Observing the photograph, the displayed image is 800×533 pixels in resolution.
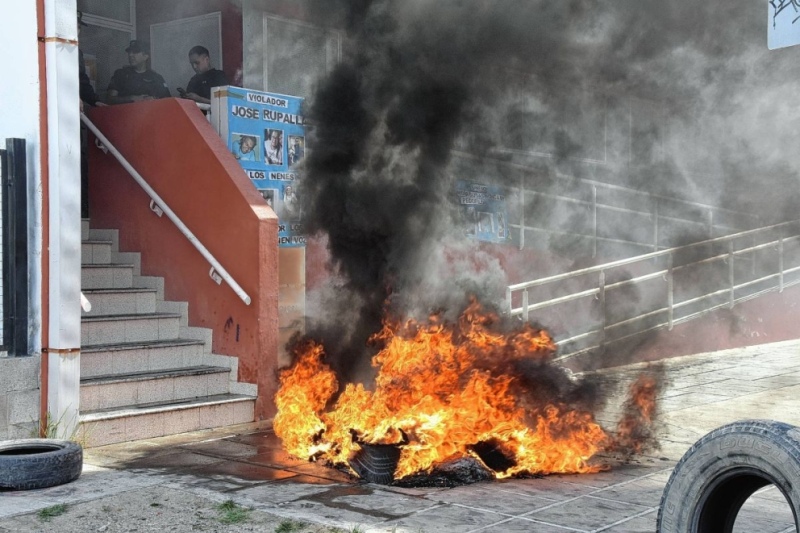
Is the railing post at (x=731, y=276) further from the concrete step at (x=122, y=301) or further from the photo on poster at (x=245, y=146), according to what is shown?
the concrete step at (x=122, y=301)

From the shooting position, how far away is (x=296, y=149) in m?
9.27

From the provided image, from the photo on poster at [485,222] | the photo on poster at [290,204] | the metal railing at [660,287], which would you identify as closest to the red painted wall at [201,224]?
the photo on poster at [290,204]

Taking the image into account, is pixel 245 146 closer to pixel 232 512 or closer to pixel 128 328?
pixel 128 328

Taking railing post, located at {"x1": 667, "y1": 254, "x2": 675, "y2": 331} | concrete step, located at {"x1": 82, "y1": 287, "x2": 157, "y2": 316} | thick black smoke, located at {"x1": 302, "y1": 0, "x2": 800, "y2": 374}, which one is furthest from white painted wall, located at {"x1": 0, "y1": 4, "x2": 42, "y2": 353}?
railing post, located at {"x1": 667, "y1": 254, "x2": 675, "y2": 331}

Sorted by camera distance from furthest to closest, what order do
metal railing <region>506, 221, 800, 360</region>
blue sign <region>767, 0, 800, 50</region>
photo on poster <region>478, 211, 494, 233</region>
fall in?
1. metal railing <region>506, 221, 800, 360</region>
2. photo on poster <region>478, 211, 494, 233</region>
3. blue sign <region>767, 0, 800, 50</region>

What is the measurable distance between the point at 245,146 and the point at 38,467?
4.04 meters

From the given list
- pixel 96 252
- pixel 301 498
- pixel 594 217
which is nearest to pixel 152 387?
pixel 96 252

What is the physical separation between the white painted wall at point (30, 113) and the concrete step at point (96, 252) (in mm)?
2193

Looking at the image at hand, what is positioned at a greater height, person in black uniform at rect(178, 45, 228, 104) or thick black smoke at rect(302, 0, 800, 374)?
person in black uniform at rect(178, 45, 228, 104)

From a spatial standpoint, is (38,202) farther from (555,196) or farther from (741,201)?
(741,201)

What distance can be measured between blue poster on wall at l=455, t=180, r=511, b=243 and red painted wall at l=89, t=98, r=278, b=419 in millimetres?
Result: 2938

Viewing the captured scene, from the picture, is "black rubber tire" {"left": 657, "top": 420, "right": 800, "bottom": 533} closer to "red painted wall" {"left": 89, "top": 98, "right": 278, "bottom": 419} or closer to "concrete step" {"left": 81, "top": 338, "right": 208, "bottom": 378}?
"red painted wall" {"left": 89, "top": 98, "right": 278, "bottom": 419}

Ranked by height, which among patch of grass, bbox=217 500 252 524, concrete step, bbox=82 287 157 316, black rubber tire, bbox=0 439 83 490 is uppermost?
concrete step, bbox=82 287 157 316

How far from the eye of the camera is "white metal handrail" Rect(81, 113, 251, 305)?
27.0 feet
